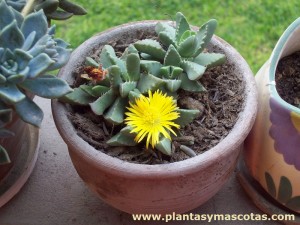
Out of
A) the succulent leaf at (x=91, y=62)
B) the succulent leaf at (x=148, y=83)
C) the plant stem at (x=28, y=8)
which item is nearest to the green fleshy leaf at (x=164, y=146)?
the succulent leaf at (x=148, y=83)

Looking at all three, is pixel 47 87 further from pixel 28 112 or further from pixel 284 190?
pixel 284 190

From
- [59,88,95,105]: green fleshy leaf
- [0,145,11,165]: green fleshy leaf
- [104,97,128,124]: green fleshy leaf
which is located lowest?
[0,145,11,165]: green fleshy leaf

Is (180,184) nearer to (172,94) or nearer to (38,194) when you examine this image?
(172,94)

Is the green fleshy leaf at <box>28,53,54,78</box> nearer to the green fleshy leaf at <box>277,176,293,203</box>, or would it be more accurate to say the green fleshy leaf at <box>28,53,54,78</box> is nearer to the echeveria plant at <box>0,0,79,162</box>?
the echeveria plant at <box>0,0,79,162</box>

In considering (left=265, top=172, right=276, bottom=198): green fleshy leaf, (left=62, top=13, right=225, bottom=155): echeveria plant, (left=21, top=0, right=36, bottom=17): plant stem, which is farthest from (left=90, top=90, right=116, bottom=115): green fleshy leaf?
(left=265, top=172, right=276, bottom=198): green fleshy leaf

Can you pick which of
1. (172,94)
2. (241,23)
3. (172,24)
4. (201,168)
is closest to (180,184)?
(201,168)
